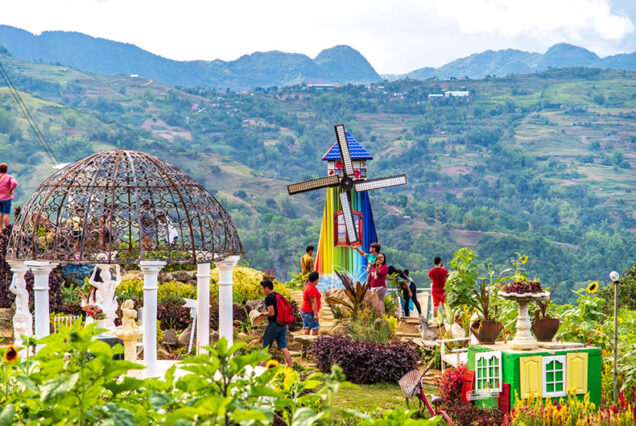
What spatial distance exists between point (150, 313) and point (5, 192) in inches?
247

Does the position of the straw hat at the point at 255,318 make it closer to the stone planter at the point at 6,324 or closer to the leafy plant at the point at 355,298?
the leafy plant at the point at 355,298

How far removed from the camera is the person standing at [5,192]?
15.7m

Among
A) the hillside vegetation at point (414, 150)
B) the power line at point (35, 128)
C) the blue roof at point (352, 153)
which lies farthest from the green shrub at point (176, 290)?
the power line at point (35, 128)

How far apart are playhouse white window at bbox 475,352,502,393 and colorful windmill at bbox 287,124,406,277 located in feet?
34.0

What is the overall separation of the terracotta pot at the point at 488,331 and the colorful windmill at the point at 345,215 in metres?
9.95

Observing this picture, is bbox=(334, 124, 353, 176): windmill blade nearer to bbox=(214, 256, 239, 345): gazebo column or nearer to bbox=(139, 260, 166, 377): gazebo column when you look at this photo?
bbox=(214, 256, 239, 345): gazebo column

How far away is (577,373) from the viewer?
1041 cm

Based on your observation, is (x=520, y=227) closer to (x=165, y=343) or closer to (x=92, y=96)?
(x=92, y=96)

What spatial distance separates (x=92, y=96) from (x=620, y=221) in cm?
7178

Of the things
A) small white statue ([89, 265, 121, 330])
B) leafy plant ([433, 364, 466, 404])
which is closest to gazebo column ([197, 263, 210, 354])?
small white statue ([89, 265, 121, 330])

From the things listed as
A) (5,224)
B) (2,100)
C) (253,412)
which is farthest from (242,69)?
(253,412)

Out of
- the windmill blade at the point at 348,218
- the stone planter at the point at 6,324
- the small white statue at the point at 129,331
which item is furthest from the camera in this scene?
the windmill blade at the point at 348,218

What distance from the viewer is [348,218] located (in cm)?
2098

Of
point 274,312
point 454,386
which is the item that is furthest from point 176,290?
point 454,386
